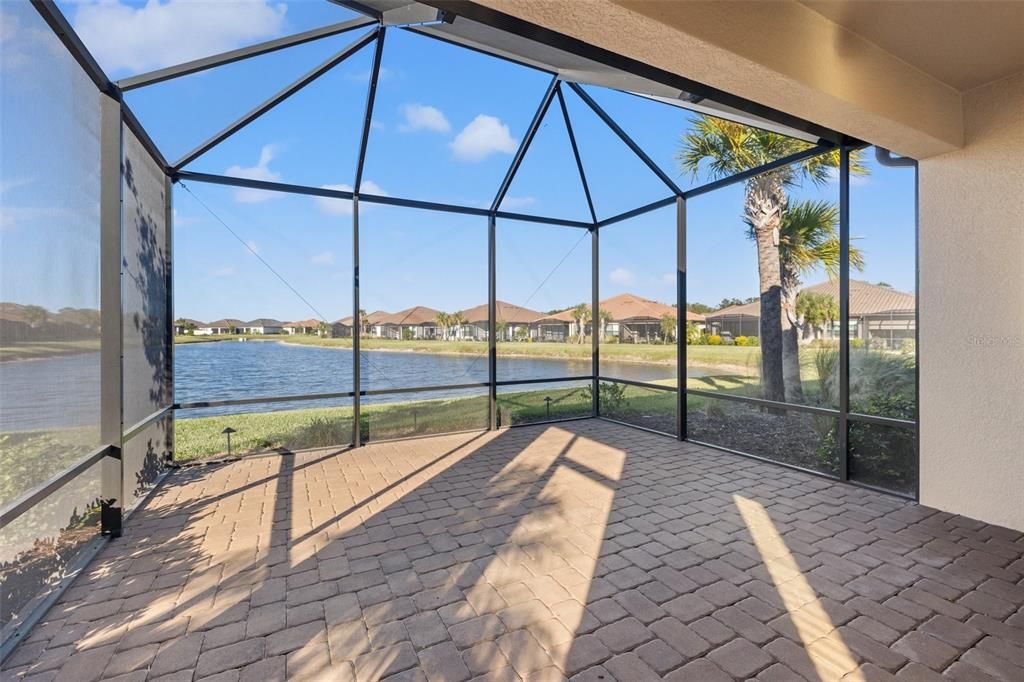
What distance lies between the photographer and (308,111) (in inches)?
179

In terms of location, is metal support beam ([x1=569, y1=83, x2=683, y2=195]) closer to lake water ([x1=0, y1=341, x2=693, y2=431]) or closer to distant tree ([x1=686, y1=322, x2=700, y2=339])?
distant tree ([x1=686, y1=322, x2=700, y2=339])

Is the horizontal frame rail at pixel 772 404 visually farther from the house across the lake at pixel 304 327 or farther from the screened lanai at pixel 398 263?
the house across the lake at pixel 304 327

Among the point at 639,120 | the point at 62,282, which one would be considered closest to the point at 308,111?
the point at 62,282

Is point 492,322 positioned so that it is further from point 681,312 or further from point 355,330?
point 681,312

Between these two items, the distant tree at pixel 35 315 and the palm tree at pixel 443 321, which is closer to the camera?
the distant tree at pixel 35 315

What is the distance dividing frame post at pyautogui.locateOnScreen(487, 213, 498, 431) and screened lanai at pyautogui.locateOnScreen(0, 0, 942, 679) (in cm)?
5

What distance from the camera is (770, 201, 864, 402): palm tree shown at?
14.2 ft

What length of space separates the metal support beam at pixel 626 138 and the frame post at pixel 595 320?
166 cm

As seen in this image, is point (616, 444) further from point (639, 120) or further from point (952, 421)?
point (639, 120)

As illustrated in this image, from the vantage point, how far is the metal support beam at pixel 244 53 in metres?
3.42

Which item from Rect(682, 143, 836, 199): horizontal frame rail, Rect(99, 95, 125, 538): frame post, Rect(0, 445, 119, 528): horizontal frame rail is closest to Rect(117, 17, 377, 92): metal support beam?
Rect(99, 95, 125, 538): frame post

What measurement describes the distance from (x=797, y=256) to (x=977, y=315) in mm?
1624

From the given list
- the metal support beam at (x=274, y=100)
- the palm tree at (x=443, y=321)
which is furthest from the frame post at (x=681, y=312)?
the metal support beam at (x=274, y=100)

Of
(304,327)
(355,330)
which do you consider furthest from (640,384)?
(304,327)
